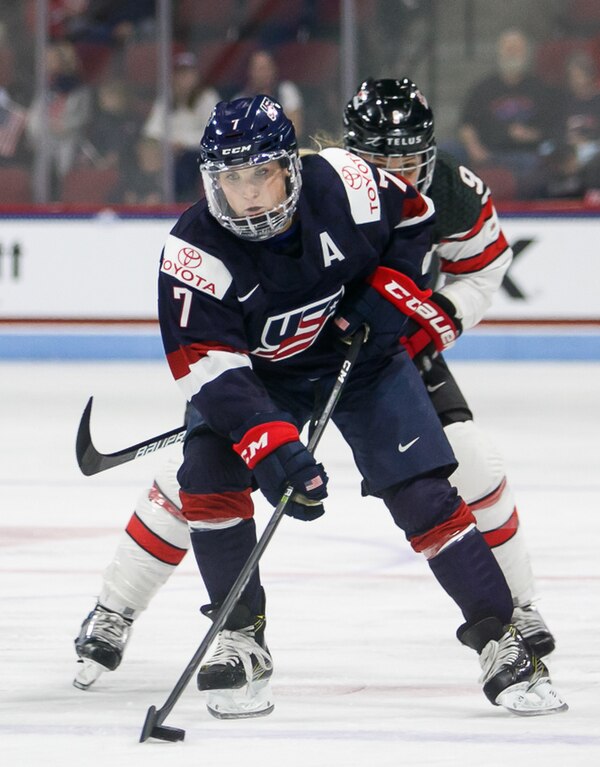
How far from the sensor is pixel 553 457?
18.9 ft

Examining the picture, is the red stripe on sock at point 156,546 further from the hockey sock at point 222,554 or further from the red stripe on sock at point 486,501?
the red stripe on sock at point 486,501

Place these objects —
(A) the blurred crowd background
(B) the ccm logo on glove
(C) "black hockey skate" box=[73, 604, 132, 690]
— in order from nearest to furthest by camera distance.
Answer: (B) the ccm logo on glove
(C) "black hockey skate" box=[73, 604, 132, 690]
(A) the blurred crowd background

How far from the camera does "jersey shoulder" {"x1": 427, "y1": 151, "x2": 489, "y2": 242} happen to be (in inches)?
131

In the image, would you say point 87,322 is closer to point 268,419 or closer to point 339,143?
point 339,143

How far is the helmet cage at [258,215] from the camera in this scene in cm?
276

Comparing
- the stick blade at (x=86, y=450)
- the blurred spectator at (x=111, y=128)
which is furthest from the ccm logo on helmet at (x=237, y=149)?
the blurred spectator at (x=111, y=128)

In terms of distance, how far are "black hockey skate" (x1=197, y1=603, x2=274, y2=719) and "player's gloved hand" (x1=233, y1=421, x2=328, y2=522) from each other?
278 millimetres

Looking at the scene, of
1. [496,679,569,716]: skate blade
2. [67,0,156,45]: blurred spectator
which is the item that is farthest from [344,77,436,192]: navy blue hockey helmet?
[67,0,156,45]: blurred spectator

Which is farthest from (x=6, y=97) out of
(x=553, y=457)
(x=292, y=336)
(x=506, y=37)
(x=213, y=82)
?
(x=292, y=336)

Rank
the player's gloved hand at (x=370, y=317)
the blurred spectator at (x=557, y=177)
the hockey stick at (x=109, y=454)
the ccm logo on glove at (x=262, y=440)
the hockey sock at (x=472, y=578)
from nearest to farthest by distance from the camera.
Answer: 1. the ccm logo on glove at (x=262, y=440)
2. the hockey sock at (x=472, y=578)
3. the player's gloved hand at (x=370, y=317)
4. the hockey stick at (x=109, y=454)
5. the blurred spectator at (x=557, y=177)

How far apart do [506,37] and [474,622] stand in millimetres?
6709

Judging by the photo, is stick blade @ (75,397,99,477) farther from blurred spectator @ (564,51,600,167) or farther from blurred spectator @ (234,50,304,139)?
blurred spectator @ (564,51,600,167)

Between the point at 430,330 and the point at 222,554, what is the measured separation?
0.68 m

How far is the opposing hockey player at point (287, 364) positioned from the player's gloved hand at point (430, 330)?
21cm
